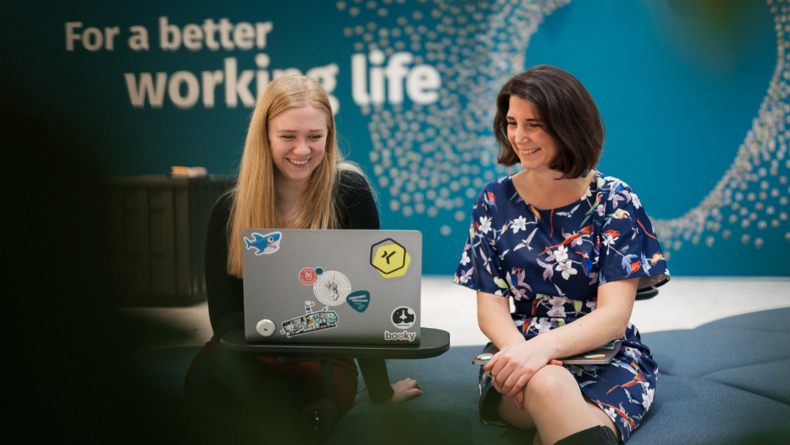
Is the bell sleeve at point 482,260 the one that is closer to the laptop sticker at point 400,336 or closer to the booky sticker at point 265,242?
the laptop sticker at point 400,336

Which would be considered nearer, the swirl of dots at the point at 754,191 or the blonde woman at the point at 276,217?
the blonde woman at the point at 276,217

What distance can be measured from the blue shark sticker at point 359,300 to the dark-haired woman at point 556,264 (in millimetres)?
359

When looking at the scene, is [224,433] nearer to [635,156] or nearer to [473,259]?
[473,259]

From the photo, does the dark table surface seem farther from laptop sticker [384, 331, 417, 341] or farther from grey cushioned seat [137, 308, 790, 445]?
grey cushioned seat [137, 308, 790, 445]

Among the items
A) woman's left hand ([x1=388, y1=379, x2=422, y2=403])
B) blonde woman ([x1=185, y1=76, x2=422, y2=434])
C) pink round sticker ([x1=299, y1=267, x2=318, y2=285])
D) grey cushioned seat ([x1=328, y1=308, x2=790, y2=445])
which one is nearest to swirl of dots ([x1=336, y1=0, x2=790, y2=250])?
grey cushioned seat ([x1=328, y1=308, x2=790, y2=445])

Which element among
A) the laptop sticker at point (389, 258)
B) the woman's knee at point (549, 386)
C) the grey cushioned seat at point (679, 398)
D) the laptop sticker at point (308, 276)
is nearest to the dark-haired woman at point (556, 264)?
the woman's knee at point (549, 386)

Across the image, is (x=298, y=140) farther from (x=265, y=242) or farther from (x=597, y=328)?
(x=597, y=328)

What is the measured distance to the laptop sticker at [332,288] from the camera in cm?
110

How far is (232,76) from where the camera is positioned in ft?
14.7

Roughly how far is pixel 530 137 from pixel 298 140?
22.7 inches

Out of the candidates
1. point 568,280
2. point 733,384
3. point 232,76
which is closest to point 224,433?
point 568,280

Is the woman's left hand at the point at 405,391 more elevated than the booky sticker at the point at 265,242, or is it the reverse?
the booky sticker at the point at 265,242

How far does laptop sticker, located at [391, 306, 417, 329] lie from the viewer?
1.10m

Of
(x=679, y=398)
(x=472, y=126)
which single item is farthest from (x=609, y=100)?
(x=679, y=398)
